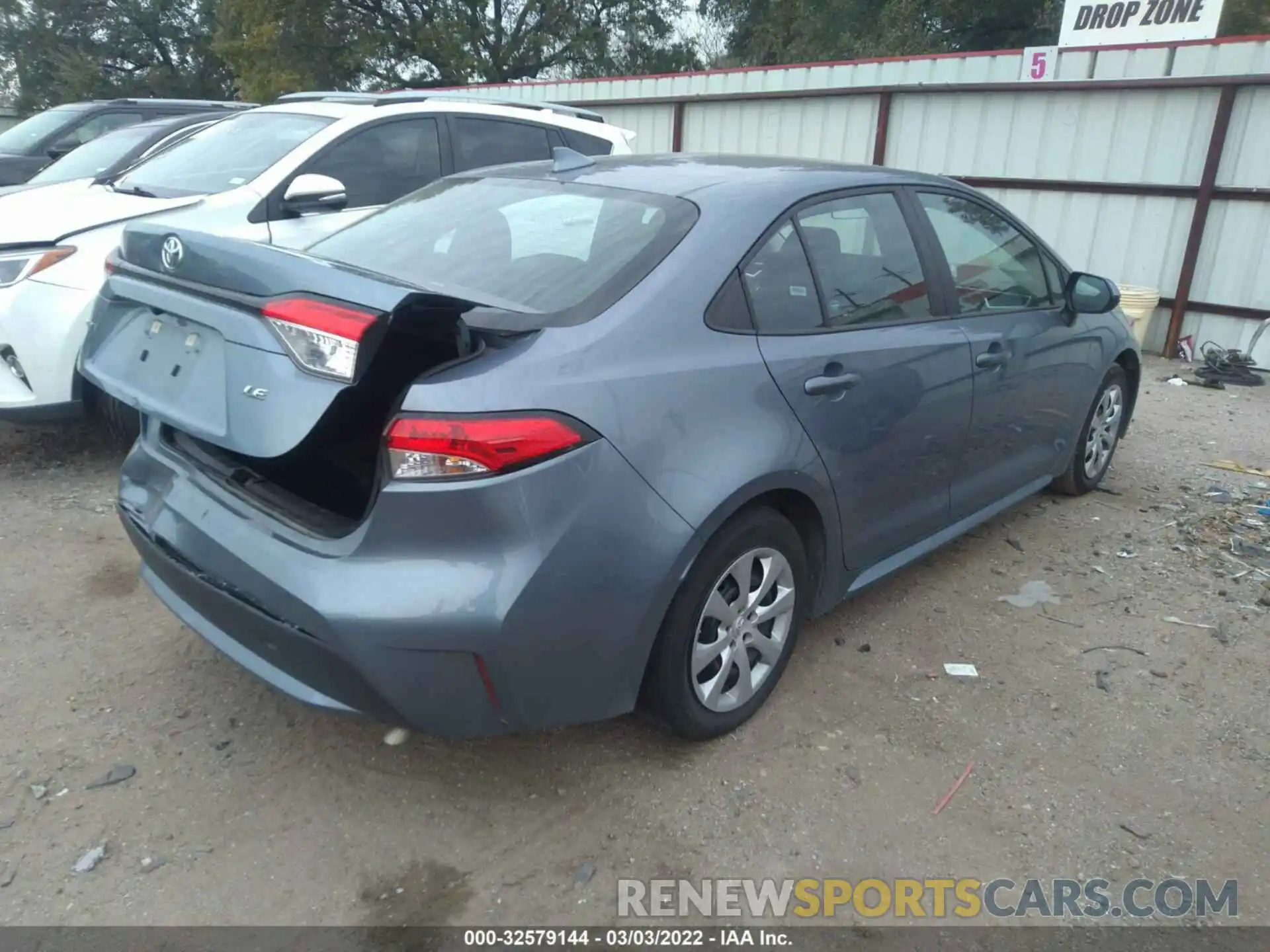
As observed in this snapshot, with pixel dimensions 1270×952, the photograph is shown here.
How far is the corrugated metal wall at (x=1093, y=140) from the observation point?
8375 mm

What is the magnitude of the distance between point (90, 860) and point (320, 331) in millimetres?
1460

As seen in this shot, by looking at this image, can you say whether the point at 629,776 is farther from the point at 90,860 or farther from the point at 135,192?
the point at 135,192

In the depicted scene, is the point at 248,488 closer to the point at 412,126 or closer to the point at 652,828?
the point at 652,828

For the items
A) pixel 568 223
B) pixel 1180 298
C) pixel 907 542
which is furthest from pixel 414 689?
pixel 1180 298

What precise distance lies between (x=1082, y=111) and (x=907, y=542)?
24.5 ft

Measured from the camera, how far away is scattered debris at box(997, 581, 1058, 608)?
3.95 m

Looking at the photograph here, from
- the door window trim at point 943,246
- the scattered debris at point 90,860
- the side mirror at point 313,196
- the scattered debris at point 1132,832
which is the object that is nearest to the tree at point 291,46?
the side mirror at point 313,196

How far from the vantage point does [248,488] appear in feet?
8.54

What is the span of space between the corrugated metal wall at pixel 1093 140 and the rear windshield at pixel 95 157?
691cm

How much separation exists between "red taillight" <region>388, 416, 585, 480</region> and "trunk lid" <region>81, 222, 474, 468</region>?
0.19 meters

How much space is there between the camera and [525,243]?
2.90 metres

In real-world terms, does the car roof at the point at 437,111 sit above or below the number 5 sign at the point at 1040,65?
below

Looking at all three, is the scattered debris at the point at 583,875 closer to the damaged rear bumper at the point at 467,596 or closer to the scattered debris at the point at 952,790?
the damaged rear bumper at the point at 467,596

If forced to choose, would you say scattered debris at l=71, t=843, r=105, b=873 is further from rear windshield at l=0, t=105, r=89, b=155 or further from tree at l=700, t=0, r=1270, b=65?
tree at l=700, t=0, r=1270, b=65
